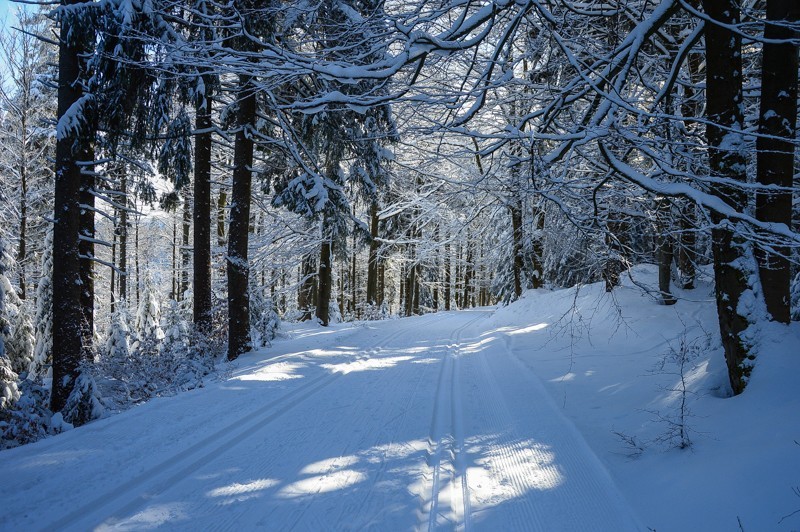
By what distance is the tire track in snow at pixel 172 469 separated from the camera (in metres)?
2.74

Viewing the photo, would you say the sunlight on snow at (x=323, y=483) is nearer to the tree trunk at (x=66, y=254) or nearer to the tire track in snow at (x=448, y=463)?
the tire track in snow at (x=448, y=463)

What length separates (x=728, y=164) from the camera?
3.90 meters

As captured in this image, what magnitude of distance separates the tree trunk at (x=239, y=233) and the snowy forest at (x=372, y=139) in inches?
1.8

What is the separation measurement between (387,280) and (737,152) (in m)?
37.1

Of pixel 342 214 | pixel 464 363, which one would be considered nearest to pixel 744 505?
pixel 464 363

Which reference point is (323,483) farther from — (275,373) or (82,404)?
(82,404)

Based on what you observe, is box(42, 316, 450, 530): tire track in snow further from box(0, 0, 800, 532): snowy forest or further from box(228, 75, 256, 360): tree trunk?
box(228, 75, 256, 360): tree trunk

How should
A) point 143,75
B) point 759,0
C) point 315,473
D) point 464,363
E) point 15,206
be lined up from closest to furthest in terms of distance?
point 315,473 → point 759,0 → point 143,75 → point 464,363 → point 15,206

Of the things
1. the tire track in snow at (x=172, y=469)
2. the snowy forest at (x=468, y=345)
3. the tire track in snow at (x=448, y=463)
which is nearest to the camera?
the tire track in snow at (x=172, y=469)

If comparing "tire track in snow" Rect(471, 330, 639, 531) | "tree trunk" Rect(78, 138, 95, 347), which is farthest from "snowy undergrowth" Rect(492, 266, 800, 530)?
"tree trunk" Rect(78, 138, 95, 347)

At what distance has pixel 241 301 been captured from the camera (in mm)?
9016

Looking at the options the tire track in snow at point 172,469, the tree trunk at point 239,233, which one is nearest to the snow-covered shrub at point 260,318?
the tree trunk at point 239,233

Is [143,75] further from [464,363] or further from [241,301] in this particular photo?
[464,363]

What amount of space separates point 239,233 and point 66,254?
10.0 ft
